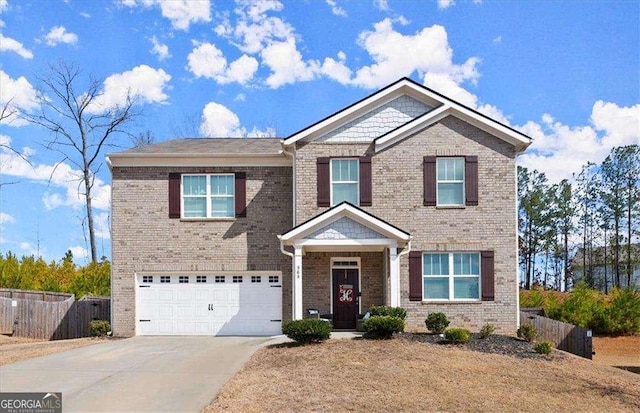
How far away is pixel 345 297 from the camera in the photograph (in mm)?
19953

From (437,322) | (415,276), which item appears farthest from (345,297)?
(437,322)

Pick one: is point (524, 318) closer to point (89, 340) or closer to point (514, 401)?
point (514, 401)

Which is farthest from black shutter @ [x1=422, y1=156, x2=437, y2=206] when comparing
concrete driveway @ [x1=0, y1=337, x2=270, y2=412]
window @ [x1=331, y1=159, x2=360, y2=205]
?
concrete driveway @ [x1=0, y1=337, x2=270, y2=412]

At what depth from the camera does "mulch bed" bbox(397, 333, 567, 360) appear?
635 inches

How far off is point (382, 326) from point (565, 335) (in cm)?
732

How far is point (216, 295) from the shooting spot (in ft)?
67.4

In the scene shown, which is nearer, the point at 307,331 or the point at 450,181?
the point at 307,331

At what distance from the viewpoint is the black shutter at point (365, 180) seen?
64.4 feet

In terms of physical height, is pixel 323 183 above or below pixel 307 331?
above

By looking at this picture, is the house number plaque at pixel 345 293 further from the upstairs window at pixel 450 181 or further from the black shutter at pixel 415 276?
the upstairs window at pixel 450 181

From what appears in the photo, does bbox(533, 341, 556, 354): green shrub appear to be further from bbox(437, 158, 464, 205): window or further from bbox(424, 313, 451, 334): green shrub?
bbox(437, 158, 464, 205): window

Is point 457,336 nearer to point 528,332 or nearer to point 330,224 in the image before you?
point 528,332

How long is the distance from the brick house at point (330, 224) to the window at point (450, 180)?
0.05 m

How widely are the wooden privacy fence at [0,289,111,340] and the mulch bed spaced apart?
1216 centimetres
